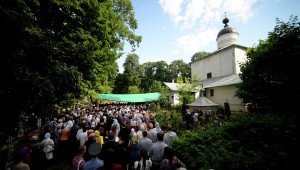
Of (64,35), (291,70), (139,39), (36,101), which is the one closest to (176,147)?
(36,101)

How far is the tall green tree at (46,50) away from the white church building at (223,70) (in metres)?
16.9

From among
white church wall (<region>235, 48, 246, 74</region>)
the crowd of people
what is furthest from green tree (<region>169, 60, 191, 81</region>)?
the crowd of people

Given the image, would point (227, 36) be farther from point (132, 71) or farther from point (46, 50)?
point (46, 50)

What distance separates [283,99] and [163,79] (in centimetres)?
5511

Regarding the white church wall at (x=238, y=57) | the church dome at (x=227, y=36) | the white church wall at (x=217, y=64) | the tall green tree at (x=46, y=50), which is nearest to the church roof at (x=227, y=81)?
the white church wall at (x=238, y=57)

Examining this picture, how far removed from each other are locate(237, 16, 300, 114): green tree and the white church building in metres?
5.61

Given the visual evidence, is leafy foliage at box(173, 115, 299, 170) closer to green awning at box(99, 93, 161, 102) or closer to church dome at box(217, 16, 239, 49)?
green awning at box(99, 93, 161, 102)

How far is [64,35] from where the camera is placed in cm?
1273

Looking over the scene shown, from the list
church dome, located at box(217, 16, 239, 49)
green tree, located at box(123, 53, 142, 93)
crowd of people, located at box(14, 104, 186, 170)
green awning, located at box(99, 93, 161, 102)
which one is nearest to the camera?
crowd of people, located at box(14, 104, 186, 170)

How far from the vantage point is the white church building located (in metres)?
23.2

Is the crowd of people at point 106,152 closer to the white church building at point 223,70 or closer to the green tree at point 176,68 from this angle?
the white church building at point 223,70

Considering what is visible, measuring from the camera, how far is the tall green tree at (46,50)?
27.8 ft

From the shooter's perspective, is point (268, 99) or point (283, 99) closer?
point (283, 99)

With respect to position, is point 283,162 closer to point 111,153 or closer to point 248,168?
point 248,168
